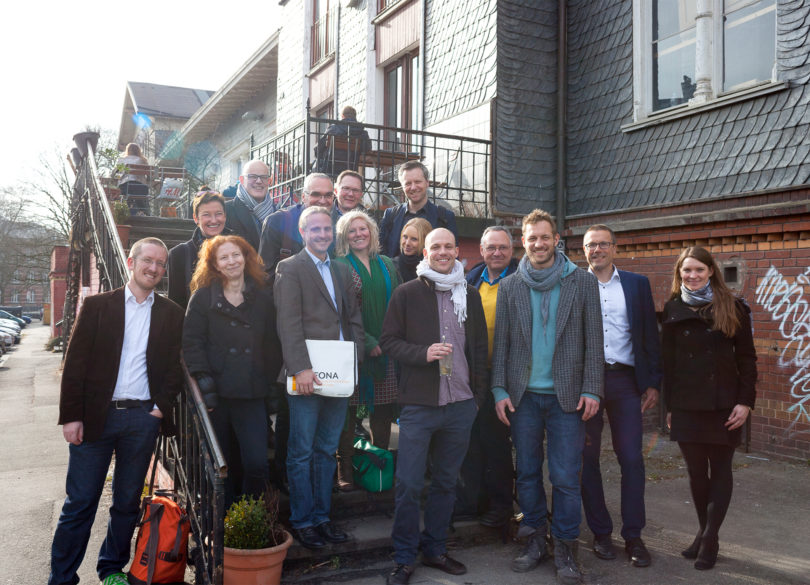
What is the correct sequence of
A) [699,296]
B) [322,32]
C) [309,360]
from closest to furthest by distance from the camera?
1. [309,360]
2. [699,296]
3. [322,32]

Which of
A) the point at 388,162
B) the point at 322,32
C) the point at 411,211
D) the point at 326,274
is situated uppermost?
the point at 322,32

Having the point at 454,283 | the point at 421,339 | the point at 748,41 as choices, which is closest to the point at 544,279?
the point at 454,283

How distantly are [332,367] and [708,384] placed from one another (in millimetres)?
2190

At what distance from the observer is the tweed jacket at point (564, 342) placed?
147 inches

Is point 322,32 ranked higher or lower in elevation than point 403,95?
higher

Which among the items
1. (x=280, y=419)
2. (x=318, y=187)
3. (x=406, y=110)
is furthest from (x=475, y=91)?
(x=280, y=419)

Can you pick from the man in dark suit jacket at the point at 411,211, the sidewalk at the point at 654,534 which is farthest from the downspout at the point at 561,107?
the man in dark suit jacket at the point at 411,211

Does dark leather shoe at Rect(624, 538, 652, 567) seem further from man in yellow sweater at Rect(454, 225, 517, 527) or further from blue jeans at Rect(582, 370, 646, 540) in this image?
man in yellow sweater at Rect(454, 225, 517, 527)

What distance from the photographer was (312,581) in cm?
366

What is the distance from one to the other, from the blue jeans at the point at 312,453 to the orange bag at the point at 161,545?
2.05 ft

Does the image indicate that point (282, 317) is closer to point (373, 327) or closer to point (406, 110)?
point (373, 327)

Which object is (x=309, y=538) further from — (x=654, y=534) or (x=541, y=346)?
(x=654, y=534)

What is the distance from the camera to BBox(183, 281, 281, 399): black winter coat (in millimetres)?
3684

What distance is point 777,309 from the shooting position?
20.0 ft
